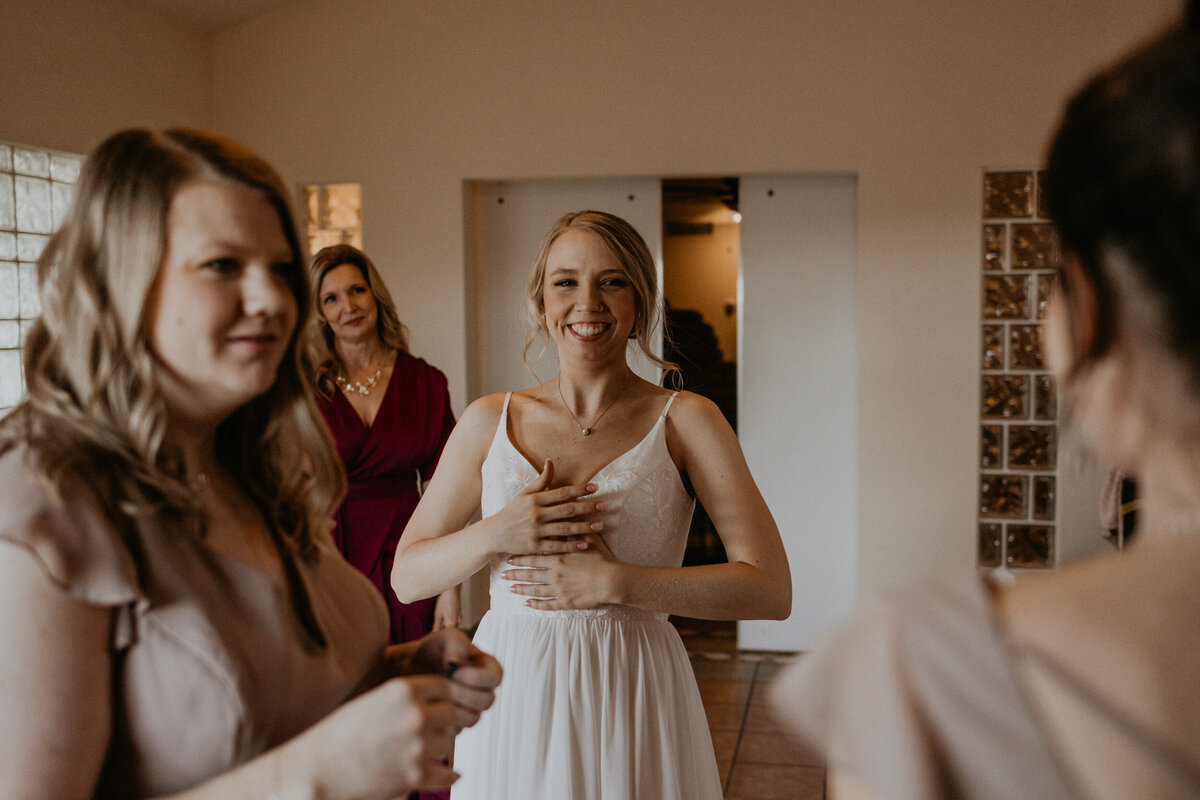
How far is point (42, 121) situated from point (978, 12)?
393 centimetres

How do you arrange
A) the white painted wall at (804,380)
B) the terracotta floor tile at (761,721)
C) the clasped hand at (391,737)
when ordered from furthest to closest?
the white painted wall at (804,380), the terracotta floor tile at (761,721), the clasped hand at (391,737)

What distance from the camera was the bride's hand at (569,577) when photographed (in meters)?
1.56

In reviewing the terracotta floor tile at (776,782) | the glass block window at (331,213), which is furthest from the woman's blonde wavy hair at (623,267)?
the glass block window at (331,213)

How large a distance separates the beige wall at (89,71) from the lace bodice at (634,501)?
2926mm

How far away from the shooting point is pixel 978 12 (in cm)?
419

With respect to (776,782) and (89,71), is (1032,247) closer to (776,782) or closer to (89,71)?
(776,782)

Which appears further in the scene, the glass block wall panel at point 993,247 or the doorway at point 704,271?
the doorway at point 704,271

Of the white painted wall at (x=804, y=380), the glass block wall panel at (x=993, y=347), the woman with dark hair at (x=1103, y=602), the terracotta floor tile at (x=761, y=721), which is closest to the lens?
the woman with dark hair at (x=1103, y=602)

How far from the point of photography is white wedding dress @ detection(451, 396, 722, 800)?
1569mm

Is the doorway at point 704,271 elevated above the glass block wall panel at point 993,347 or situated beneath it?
elevated above

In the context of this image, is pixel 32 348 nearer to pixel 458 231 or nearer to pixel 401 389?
pixel 401 389

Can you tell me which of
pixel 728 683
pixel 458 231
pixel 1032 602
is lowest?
pixel 728 683

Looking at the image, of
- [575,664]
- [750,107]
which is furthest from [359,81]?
[575,664]

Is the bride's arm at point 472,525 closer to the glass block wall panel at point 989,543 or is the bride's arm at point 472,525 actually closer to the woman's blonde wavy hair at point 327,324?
the woman's blonde wavy hair at point 327,324
